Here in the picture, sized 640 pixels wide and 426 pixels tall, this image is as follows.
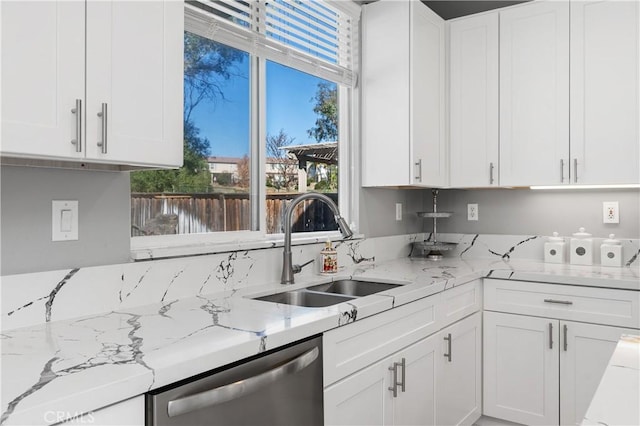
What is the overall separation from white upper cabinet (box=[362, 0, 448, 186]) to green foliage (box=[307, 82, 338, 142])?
0.17 m

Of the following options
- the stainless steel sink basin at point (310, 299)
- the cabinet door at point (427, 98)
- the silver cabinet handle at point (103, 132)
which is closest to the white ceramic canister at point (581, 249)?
the cabinet door at point (427, 98)

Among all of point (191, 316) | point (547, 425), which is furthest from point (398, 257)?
point (191, 316)

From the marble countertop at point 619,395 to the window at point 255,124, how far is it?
1495 mm

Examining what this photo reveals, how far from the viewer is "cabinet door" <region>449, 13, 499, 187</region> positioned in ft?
9.50

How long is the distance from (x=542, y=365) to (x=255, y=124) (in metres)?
1.88

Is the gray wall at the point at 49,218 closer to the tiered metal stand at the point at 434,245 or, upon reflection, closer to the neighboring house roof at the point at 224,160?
the neighboring house roof at the point at 224,160

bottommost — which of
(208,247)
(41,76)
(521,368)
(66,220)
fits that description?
(521,368)

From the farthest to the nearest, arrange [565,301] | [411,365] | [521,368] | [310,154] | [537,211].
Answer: [537,211], [310,154], [521,368], [565,301], [411,365]

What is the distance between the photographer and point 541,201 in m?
3.03

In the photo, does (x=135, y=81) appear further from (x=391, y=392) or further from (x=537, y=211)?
(x=537, y=211)

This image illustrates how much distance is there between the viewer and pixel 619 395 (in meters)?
0.86

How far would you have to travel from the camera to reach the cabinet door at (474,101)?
9.50 ft

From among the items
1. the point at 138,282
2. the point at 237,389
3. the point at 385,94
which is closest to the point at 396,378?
the point at 237,389

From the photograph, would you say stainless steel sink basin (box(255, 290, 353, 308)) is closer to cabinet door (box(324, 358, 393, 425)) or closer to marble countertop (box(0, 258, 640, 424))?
marble countertop (box(0, 258, 640, 424))
